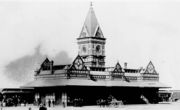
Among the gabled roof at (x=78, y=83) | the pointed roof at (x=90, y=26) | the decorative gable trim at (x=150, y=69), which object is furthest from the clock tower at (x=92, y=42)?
the gabled roof at (x=78, y=83)

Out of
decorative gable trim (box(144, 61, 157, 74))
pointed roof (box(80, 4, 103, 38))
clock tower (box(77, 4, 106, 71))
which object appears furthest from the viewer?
clock tower (box(77, 4, 106, 71))

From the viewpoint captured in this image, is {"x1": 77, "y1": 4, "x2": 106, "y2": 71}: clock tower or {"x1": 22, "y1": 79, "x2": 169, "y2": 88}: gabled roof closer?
{"x1": 22, "y1": 79, "x2": 169, "y2": 88}: gabled roof

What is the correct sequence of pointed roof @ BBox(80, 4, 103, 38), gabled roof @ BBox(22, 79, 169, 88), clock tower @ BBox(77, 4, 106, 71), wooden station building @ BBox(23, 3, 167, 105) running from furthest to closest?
clock tower @ BBox(77, 4, 106, 71) → pointed roof @ BBox(80, 4, 103, 38) → wooden station building @ BBox(23, 3, 167, 105) → gabled roof @ BBox(22, 79, 169, 88)

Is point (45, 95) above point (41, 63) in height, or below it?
below

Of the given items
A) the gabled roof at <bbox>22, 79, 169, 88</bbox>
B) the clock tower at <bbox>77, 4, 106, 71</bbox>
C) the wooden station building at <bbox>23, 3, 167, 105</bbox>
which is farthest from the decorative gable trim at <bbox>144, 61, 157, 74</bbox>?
the clock tower at <bbox>77, 4, 106, 71</bbox>

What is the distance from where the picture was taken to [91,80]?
60.1 meters

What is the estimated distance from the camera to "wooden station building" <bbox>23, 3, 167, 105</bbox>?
186 feet

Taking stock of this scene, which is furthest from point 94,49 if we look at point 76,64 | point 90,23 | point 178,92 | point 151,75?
point 178,92

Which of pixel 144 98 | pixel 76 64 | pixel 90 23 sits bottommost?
pixel 144 98

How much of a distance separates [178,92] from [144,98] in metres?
29.4

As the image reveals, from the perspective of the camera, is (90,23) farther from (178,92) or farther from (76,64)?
(178,92)

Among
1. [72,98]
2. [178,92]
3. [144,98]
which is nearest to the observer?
[72,98]

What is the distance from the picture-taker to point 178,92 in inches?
3735

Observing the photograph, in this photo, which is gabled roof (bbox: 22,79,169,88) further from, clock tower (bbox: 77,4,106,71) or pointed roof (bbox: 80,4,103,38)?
pointed roof (bbox: 80,4,103,38)
